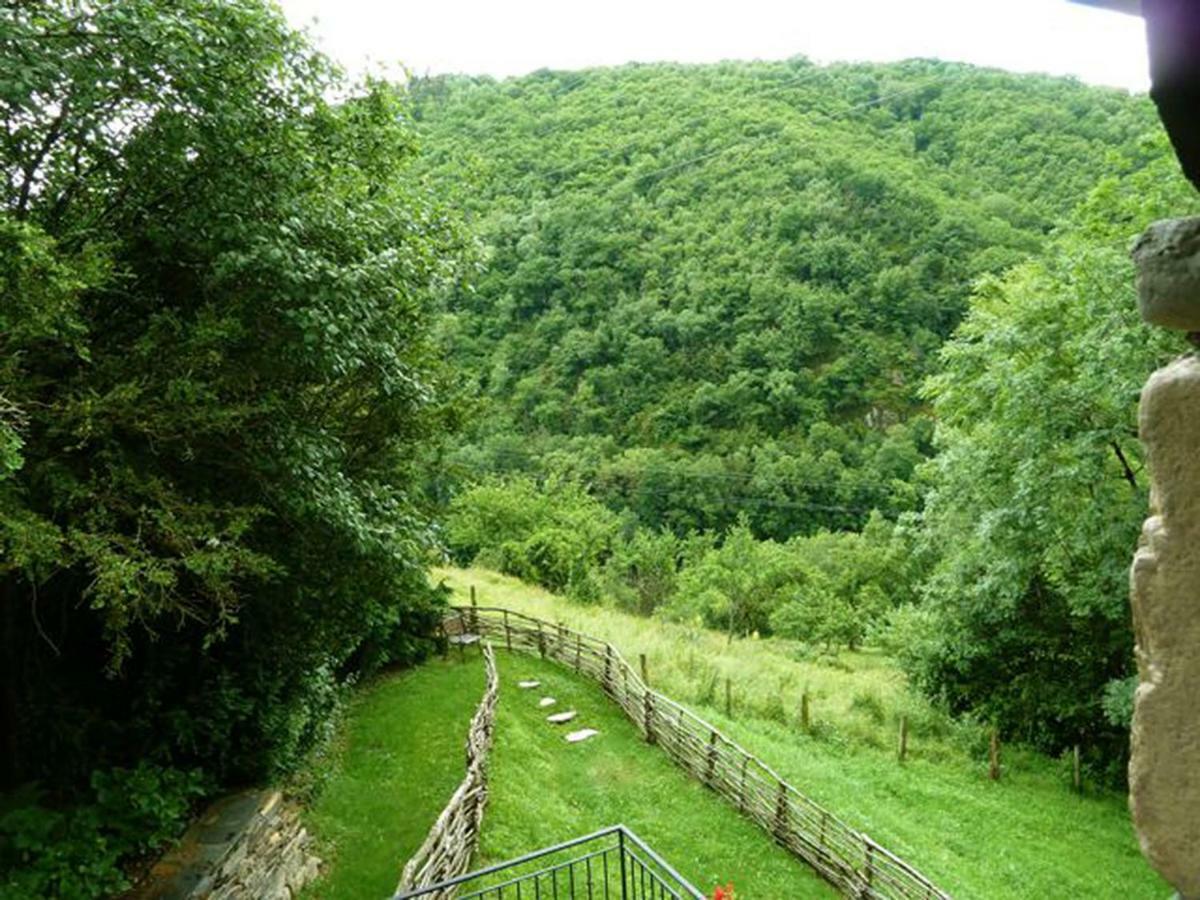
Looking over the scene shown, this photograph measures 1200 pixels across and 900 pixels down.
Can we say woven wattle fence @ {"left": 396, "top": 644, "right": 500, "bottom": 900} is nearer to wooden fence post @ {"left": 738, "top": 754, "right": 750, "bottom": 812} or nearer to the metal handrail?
the metal handrail

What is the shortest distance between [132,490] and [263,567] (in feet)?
3.74

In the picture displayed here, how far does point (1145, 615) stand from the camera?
1537mm

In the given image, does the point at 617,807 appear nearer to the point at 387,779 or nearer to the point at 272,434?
the point at 387,779

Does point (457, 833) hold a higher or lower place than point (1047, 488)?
lower

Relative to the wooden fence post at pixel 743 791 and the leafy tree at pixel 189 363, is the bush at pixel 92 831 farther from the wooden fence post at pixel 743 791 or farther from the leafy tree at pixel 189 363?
the wooden fence post at pixel 743 791

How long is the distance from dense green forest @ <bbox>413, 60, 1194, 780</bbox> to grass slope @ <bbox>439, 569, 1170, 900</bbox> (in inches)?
54.1

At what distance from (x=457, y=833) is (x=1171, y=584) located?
376 inches

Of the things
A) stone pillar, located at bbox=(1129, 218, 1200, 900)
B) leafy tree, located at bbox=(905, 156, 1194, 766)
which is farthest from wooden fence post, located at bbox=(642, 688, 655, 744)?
stone pillar, located at bbox=(1129, 218, 1200, 900)

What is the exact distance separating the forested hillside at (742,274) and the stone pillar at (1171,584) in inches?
2148

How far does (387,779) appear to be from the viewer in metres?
11.4

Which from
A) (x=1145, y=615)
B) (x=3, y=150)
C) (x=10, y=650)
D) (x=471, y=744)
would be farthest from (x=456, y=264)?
(x=1145, y=615)

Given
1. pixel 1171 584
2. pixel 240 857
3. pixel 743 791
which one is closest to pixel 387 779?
pixel 240 857

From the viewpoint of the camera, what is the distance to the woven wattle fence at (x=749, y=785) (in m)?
10.2

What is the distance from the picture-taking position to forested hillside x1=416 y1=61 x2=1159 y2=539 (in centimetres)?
5853
